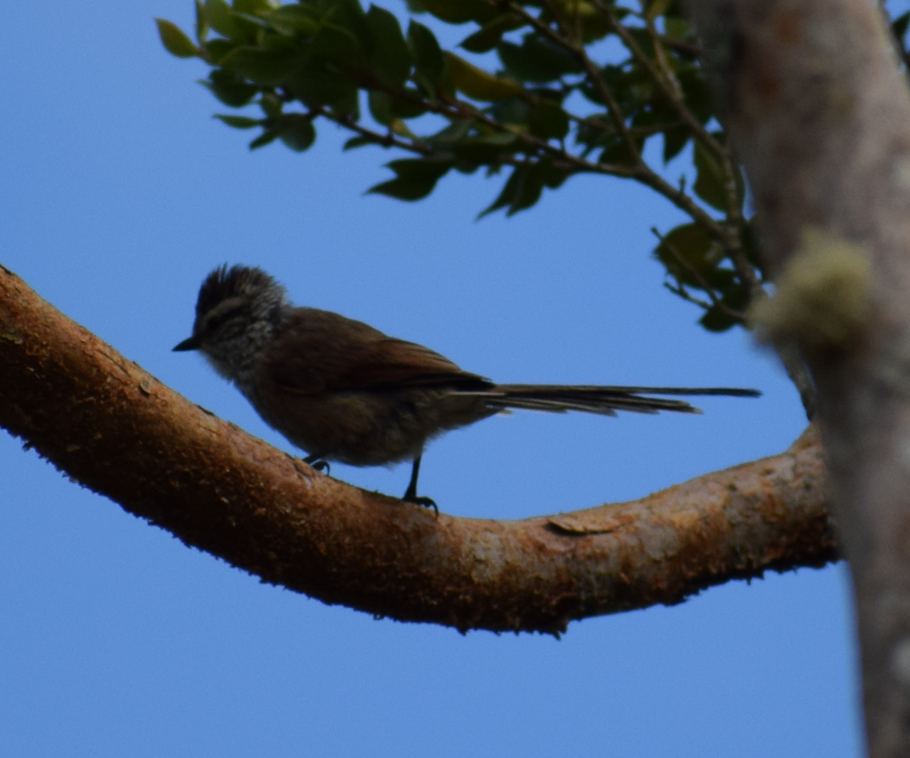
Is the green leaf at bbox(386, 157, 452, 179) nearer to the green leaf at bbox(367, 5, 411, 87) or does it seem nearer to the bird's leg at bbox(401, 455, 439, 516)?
the green leaf at bbox(367, 5, 411, 87)

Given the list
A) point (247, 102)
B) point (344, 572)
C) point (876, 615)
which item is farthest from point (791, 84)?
point (247, 102)

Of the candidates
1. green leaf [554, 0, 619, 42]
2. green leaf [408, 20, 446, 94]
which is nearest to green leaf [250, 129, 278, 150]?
green leaf [408, 20, 446, 94]

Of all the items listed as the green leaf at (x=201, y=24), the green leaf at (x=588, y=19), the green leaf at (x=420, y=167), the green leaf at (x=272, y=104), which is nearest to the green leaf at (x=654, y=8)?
the green leaf at (x=588, y=19)

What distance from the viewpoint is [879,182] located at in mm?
1025

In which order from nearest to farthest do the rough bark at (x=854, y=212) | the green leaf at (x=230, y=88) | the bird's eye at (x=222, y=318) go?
the rough bark at (x=854, y=212) < the green leaf at (x=230, y=88) < the bird's eye at (x=222, y=318)

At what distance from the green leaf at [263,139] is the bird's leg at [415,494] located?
4.18ft

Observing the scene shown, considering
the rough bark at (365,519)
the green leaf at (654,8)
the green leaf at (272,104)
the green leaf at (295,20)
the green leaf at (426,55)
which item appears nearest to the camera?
the rough bark at (365,519)

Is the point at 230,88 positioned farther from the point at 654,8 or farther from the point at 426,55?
the point at 654,8

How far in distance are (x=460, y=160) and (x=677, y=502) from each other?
131 centimetres

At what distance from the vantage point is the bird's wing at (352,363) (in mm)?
4070

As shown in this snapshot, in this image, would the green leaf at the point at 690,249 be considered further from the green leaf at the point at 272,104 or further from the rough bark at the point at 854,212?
the rough bark at the point at 854,212

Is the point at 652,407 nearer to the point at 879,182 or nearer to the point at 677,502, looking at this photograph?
the point at 677,502

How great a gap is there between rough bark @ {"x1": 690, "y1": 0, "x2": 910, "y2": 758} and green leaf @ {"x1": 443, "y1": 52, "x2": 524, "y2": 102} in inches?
101

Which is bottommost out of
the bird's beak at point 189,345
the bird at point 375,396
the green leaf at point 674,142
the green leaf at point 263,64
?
the bird at point 375,396
